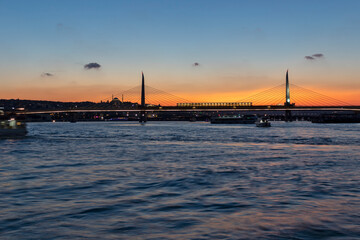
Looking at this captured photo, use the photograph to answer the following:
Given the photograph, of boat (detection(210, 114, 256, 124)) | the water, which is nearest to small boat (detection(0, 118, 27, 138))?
the water

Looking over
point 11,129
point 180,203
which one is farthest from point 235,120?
point 180,203

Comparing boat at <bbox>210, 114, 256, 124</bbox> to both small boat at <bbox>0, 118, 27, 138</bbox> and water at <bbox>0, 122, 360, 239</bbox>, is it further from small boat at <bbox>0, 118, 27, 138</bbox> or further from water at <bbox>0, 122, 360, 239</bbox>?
water at <bbox>0, 122, 360, 239</bbox>

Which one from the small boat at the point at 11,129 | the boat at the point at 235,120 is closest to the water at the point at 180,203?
the small boat at the point at 11,129

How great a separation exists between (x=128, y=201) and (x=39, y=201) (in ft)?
8.39

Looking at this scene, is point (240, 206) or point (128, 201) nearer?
point (240, 206)

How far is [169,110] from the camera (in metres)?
123

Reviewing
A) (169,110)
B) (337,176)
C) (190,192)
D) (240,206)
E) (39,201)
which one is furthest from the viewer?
(169,110)

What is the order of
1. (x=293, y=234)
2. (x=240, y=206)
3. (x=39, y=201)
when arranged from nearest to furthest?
(x=293, y=234) → (x=240, y=206) → (x=39, y=201)

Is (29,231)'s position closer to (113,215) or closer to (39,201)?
(113,215)

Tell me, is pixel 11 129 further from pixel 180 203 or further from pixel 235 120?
pixel 235 120

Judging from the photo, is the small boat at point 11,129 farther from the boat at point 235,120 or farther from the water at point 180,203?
the boat at point 235,120

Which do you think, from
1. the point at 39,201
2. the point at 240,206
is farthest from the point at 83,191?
the point at 240,206

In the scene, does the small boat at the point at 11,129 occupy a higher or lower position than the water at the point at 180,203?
higher

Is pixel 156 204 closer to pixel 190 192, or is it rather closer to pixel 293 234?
pixel 190 192
